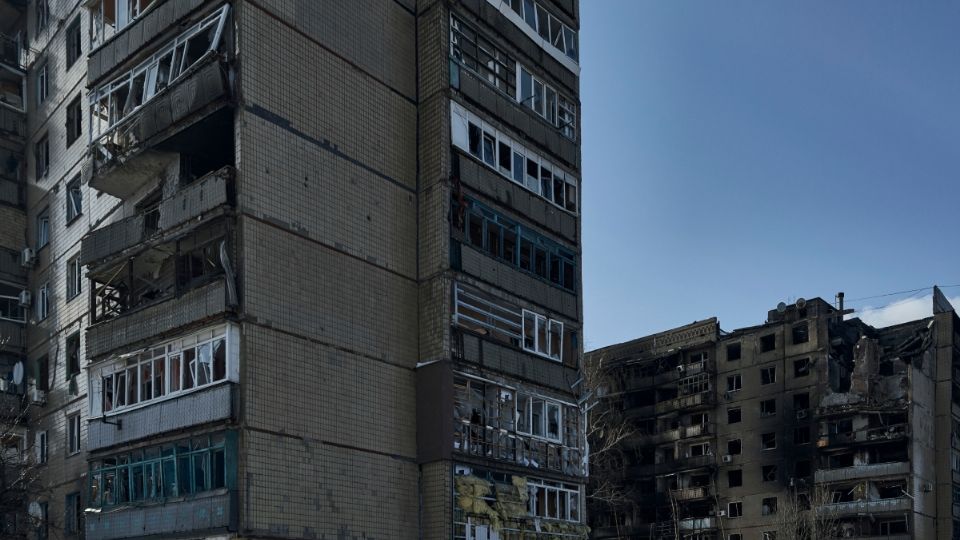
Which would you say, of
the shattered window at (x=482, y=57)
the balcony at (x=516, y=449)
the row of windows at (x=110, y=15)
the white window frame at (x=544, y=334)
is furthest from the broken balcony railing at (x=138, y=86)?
the white window frame at (x=544, y=334)

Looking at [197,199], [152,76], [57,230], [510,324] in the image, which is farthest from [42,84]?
[510,324]

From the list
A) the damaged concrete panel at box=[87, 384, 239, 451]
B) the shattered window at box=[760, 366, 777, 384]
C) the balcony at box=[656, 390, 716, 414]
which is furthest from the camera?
the balcony at box=[656, 390, 716, 414]

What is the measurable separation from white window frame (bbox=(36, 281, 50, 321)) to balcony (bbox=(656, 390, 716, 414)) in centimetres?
4531

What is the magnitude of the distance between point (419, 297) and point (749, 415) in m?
44.2

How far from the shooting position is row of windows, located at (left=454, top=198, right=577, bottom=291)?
29.6 meters

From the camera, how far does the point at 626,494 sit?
226ft

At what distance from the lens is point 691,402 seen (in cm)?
6969

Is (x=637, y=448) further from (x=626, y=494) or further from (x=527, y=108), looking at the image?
(x=527, y=108)

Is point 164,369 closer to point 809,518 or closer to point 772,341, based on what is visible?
point 809,518

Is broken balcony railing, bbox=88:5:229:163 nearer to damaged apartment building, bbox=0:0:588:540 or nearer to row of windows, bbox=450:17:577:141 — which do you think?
damaged apartment building, bbox=0:0:588:540

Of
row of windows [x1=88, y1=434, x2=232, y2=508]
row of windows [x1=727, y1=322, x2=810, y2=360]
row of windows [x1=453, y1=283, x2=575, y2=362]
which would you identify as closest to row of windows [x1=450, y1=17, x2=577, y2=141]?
row of windows [x1=453, y1=283, x2=575, y2=362]

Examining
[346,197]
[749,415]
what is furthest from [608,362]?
[346,197]

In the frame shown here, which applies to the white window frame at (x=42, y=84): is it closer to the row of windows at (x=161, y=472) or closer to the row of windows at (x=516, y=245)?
the row of windows at (x=161, y=472)

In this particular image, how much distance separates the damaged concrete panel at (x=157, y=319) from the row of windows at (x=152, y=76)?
5.06 metres
